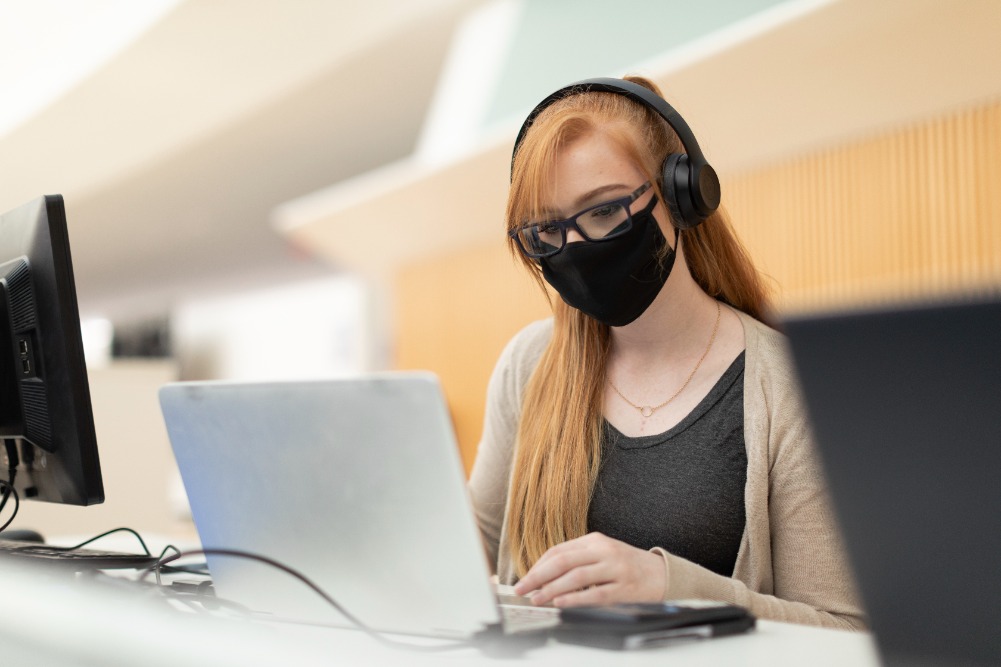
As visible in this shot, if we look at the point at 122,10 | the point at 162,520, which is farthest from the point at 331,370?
the point at 162,520

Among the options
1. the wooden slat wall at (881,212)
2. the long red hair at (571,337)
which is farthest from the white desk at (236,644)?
the wooden slat wall at (881,212)

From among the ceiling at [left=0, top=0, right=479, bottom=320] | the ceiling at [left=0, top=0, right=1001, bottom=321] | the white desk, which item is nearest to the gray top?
the white desk

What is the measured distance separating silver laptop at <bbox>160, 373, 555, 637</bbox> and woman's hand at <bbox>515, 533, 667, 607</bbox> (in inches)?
5.6

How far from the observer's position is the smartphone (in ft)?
2.46

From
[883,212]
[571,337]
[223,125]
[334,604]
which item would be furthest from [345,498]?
[223,125]

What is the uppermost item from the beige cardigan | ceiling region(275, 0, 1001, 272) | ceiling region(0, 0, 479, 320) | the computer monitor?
ceiling region(0, 0, 479, 320)

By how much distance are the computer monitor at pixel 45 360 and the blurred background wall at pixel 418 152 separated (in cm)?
94

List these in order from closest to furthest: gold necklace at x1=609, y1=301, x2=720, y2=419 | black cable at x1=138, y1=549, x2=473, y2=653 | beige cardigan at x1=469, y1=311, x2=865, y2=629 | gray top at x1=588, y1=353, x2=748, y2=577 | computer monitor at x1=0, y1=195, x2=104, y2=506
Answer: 1. black cable at x1=138, y1=549, x2=473, y2=653
2. beige cardigan at x1=469, y1=311, x2=865, y2=629
3. computer monitor at x1=0, y1=195, x2=104, y2=506
4. gray top at x1=588, y1=353, x2=748, y2=577
5. gold necklace at x1=609, y1=301, x2=720, y2=419

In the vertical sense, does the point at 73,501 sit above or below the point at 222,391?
below

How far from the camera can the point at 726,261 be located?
1.44 meters

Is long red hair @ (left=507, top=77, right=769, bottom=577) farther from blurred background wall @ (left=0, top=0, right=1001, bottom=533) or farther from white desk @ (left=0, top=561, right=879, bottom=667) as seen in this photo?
white desk @ (left=0, top=561, right=879, bottom=667)

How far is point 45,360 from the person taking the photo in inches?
46.1

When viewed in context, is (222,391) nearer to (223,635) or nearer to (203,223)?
(223,635)

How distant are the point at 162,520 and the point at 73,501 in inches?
62.9
